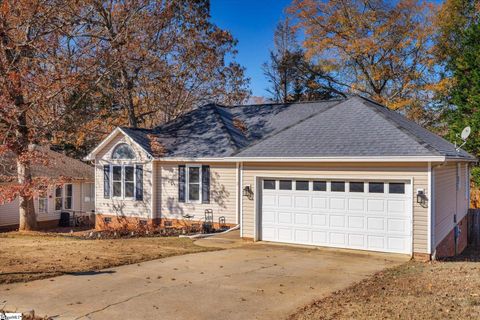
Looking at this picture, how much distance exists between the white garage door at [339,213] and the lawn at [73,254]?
9.15ft

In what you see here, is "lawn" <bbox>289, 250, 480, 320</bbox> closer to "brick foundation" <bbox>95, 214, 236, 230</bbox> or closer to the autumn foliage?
"brick foundation" <bbox>95, 214, 236, 230</bbox>

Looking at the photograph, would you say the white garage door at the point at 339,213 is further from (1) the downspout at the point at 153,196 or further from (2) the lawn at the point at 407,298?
(1) the downspout at the point at 153,196

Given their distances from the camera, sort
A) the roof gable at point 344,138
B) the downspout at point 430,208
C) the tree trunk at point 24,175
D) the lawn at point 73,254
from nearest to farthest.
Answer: the lawn at point 73,254
the downspout at point 430,208
the roof gable at point 344,138
the tree trunk at point 24,175

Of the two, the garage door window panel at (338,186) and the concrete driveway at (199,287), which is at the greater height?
the garage door window panel at (338,186)

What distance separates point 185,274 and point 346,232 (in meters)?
5.69

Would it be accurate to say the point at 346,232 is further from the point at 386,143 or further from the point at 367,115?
the point at 367,115

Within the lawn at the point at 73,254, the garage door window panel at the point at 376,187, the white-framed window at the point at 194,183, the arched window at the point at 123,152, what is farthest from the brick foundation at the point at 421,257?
the arched window at the point at 123,152

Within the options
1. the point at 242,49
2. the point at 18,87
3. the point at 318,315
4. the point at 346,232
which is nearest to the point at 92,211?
the point at 18,87

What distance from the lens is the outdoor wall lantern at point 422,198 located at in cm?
1273

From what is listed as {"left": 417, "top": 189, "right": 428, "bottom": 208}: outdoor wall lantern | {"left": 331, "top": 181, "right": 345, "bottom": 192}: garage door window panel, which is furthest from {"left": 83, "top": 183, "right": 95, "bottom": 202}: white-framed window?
{"left": 417, "top": 189, "right": 428, "bottom": 208}: outdoor wall lantern

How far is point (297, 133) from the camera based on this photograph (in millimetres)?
16125

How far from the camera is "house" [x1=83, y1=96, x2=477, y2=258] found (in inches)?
519

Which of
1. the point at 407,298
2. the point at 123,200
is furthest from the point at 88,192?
the point at 407,298

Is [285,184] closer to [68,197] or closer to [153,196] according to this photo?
[153,196]
